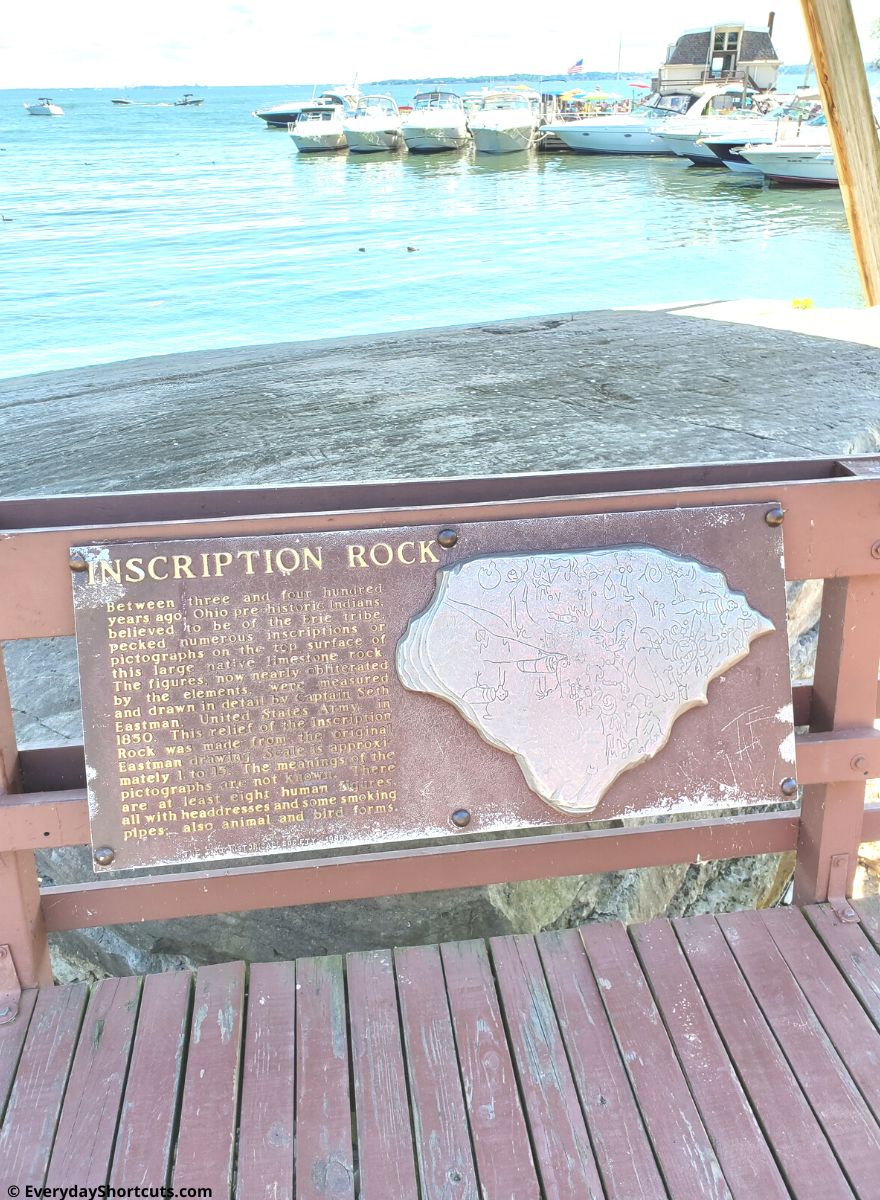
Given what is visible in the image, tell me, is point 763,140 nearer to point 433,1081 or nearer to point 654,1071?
point 654,1071

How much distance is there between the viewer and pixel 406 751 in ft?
6.63

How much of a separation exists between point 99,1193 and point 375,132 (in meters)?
63.2

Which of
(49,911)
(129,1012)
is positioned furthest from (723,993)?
(49,911)

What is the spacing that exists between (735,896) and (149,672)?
2.54m

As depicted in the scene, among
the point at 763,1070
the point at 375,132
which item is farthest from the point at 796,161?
the point at 763,1070

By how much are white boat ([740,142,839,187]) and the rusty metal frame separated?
38555mm

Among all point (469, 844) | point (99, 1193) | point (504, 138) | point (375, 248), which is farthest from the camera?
point (504, 138)

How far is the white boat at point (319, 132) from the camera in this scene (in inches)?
2378

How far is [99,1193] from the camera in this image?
1751mm

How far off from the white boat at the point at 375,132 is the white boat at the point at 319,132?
0.83 meters

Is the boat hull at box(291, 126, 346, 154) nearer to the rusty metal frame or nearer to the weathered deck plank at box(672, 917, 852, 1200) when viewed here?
the rusty metal frame

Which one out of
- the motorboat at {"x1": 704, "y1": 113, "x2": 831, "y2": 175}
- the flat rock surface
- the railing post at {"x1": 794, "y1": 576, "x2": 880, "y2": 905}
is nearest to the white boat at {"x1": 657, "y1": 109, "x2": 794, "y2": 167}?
the motorboat at {"x1": 704, "y1": 113, "x2": 831, "y2": 175}

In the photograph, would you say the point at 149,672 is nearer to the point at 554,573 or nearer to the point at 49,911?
the point at 49,911

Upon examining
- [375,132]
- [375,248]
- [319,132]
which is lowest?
[375,248]
